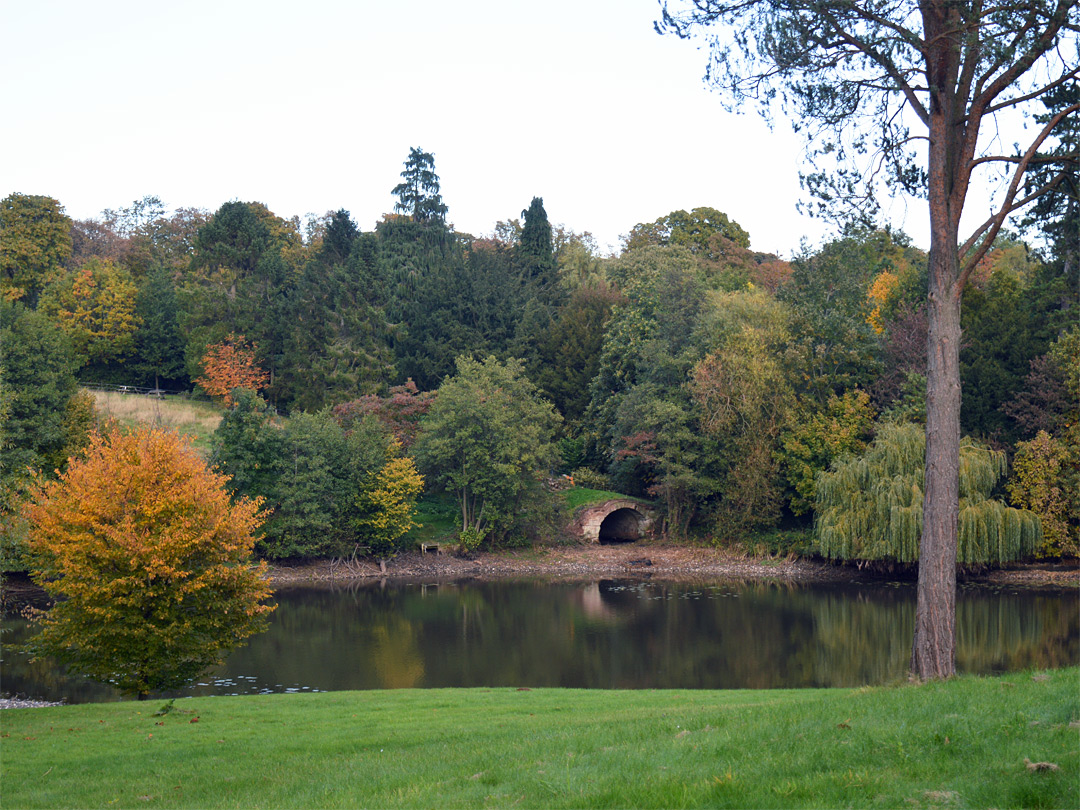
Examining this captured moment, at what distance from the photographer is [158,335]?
54281 millimetres

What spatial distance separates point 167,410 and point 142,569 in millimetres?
36432

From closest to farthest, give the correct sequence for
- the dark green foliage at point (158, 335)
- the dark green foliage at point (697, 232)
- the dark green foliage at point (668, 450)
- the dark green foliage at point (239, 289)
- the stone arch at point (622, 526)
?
the dark green foliage at point (668, 450) → the stone arch at point (622, 526) → the dark green foliage at point (239, 289) → the dark green foliage at point (158, 335) → the dark green foliage at point (697, 232)

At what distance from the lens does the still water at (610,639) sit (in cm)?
2012

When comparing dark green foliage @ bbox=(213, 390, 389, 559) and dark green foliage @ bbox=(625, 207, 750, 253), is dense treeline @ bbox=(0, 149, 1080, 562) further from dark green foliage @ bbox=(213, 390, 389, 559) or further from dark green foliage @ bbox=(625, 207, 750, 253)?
dark green foliage @ bbox=(625, 207, 750, 253)

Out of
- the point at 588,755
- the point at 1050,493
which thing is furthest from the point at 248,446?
the point at 588,755

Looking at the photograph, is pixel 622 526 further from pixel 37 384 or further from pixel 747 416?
pixel 37 384

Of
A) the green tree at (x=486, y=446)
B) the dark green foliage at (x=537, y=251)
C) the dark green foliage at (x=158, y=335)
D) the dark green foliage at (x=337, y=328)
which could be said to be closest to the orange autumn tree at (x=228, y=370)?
the dark green foliage at (x=337, y=328)

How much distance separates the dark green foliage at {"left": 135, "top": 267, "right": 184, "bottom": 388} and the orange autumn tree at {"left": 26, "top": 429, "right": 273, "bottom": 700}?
134ft

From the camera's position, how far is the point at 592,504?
41969mm

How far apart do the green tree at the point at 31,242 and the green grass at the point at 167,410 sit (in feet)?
37.0

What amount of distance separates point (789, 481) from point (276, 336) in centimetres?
2984

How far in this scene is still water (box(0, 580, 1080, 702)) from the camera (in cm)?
2012

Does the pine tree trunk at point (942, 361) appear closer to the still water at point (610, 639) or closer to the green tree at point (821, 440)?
the still water at point (610, 639)

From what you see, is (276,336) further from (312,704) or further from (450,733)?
(450,733)
